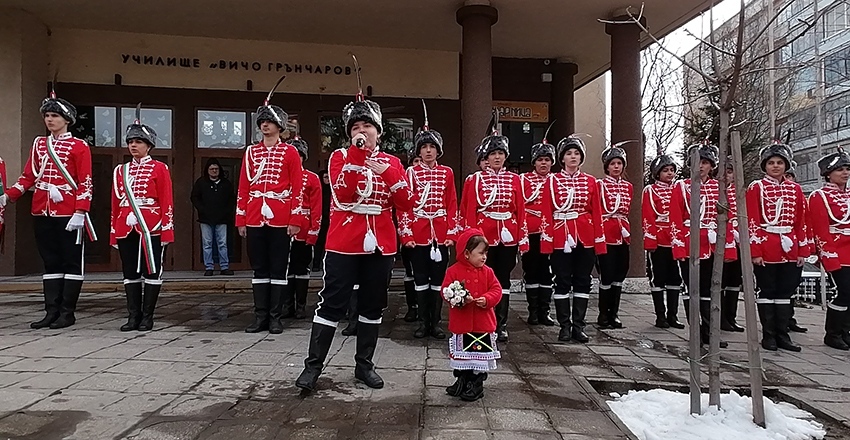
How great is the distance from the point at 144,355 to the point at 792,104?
18.6 m

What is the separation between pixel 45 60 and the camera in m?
10.8

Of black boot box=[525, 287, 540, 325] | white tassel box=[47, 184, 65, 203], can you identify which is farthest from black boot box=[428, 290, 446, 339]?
white tassel box=[47, 184, 65, 203]

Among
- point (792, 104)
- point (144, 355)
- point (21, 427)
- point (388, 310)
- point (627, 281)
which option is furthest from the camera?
point (792, 104)

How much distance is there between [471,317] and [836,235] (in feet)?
14.0

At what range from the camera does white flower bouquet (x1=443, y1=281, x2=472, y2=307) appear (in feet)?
12.2

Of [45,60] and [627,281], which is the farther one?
[45,60]

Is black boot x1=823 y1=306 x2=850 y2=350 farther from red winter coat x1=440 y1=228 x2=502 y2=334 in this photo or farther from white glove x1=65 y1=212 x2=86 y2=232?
white glove x1=65 y1=212 x2=86 y2=232

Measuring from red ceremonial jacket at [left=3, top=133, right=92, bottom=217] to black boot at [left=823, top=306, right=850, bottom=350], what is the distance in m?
7.77

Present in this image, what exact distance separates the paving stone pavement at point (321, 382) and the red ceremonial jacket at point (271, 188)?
1.17m

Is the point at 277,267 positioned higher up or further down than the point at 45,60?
further down

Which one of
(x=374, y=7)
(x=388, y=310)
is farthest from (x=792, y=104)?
(x=388, y=310)

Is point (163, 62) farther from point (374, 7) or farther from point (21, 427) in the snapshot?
point (21, 427)

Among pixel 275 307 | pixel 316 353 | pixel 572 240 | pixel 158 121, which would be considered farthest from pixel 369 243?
pixel 158 121

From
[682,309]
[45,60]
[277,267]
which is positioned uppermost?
[45,60]
